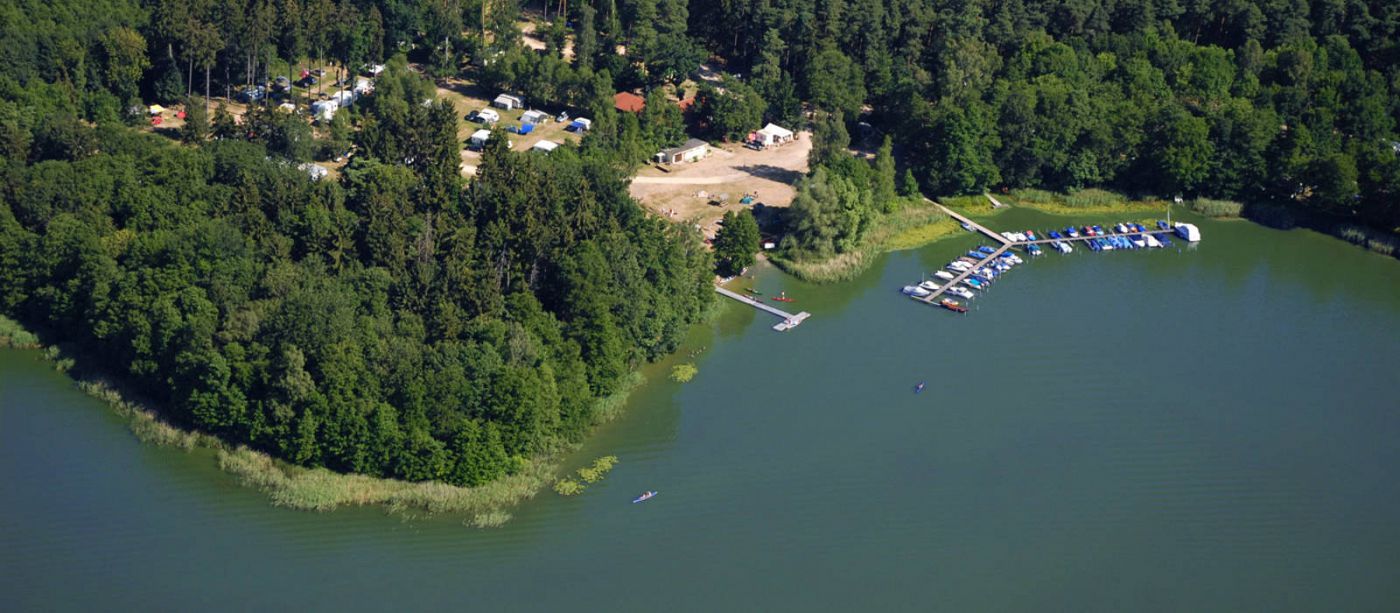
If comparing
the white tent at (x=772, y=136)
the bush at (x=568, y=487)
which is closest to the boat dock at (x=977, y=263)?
the white tent at (x=772, y=136)

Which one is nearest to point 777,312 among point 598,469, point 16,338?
point 598,469

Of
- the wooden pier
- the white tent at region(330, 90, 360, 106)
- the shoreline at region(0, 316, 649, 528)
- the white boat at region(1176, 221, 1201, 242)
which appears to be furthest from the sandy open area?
the shoreline at region(0, 316, 649, 528)

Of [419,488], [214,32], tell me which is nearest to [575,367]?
[419,488]

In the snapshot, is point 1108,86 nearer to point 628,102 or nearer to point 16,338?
point 628,102

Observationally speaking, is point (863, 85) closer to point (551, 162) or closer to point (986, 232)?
point (986, 232)

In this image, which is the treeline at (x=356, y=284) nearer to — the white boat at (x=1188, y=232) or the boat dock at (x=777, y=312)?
the boat dock at (x=777, y=312)

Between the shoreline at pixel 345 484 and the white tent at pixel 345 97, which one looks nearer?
the shoreline at pixel 345 484

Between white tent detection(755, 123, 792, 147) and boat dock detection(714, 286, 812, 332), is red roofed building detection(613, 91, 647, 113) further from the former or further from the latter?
boat dock detection(714, 286, 812, 332)
